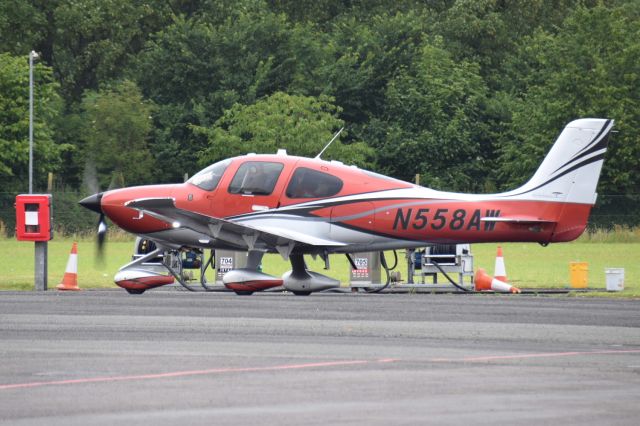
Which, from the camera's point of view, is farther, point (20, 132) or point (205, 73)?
point (205, 73)

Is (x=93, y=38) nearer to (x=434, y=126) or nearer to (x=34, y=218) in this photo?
(x=434, y=126)

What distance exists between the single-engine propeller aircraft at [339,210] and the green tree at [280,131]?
35502mm

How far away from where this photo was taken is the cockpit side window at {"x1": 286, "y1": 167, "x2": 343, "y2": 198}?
2478 cm

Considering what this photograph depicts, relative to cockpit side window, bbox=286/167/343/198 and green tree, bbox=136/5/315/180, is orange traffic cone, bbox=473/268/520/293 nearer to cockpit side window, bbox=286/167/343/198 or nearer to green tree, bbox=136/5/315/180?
cockpit side window, bbox=286/167/343/198

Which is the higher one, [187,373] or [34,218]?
[34,218]

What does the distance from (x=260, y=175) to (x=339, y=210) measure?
1.39 m

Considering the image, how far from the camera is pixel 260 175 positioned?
2478cm

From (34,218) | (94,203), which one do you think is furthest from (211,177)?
(34,218)

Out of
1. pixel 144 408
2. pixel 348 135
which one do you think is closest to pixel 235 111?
pixel 348 135

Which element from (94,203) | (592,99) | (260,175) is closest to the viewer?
(260,175)

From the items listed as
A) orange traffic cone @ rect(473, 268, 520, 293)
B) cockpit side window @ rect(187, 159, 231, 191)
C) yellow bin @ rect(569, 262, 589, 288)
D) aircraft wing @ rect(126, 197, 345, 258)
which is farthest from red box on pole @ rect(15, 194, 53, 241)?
yellow bin @ rect(569, 262, 589, 288)

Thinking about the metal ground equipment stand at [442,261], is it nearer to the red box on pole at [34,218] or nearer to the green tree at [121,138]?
the red box on pole at [34,218]

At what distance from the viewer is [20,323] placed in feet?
58.1

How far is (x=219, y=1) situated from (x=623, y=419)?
73.5 meters
